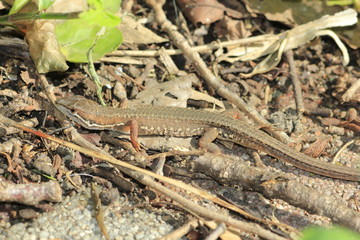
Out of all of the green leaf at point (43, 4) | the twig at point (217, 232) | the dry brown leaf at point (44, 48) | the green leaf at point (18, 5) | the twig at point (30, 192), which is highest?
the green leaf at point (43, 4)

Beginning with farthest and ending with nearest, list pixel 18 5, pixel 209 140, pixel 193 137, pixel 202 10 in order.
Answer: pixel 202 10, pixel 193 137, pixel 209 140, pixel 18 5

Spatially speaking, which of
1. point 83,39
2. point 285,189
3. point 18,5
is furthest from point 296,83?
point 18,5

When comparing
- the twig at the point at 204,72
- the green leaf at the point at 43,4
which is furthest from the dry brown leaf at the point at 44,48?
the twig at the point at 204,72

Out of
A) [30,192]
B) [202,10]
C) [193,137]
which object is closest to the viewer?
[30,192]

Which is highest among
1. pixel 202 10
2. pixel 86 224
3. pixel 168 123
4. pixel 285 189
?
pixel 202 10

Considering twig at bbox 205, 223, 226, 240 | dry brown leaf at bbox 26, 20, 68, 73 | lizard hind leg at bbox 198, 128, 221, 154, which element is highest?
dry brown leaf at bbox 26, 20, 68, 73

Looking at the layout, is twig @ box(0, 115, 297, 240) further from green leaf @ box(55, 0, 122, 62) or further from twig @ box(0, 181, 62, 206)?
green leaf @ box(55, 0, 122, 62)

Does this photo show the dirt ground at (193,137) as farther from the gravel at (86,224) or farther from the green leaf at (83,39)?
the green leaf at (83,39)

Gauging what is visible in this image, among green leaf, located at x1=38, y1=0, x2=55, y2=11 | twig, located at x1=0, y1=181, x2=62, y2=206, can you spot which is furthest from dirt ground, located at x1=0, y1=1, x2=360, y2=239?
green leaf, located at x1=38, y1=0, x2=55, y2=11

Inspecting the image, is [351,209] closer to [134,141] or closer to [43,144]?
[134,141]

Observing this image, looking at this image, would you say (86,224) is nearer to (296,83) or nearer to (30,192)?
(30,192)

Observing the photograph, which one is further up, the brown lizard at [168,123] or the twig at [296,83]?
the twig at [296,83]
